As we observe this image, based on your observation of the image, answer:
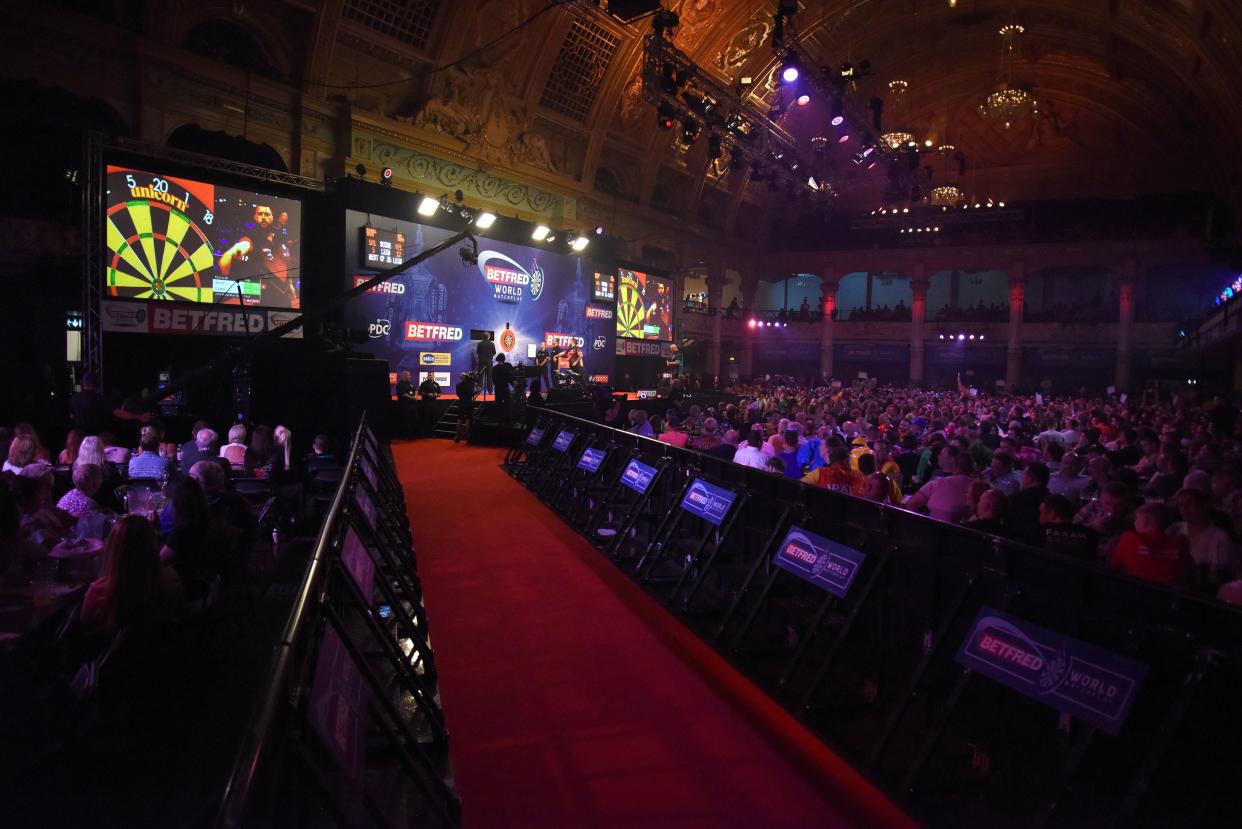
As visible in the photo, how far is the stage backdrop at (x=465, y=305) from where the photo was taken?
16.2 metres

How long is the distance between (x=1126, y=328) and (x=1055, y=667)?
33.4 meters

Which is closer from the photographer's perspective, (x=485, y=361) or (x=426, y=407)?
(x=426, y=407)

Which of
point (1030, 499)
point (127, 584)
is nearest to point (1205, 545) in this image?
point (1030, 499)

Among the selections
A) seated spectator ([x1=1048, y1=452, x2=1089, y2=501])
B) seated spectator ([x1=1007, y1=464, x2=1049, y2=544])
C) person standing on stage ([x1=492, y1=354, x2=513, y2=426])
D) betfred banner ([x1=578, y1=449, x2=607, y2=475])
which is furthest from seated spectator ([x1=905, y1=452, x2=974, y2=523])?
person standing on stage ([x1=492, y1=354, x2=513, y2=426])

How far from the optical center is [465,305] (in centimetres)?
1836

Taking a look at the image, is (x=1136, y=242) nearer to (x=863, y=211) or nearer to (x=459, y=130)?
(x=863, y=211)

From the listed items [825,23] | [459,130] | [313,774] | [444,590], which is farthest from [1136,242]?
[313,774]

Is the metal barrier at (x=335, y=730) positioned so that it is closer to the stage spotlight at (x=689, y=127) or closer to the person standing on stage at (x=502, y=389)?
the person standing on stage at (x=502, y=389)

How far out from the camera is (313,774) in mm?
1684

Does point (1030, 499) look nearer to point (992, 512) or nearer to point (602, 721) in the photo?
point (992, 512)

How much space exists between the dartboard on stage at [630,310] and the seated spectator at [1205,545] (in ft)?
66.7

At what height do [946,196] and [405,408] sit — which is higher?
[946,196]

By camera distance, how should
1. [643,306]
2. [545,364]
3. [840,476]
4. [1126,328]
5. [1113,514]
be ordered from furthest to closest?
[1126,328] → [643,306] → [545,364] → [840,476] → [1113,514]

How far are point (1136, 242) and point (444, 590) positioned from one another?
34258 mm
